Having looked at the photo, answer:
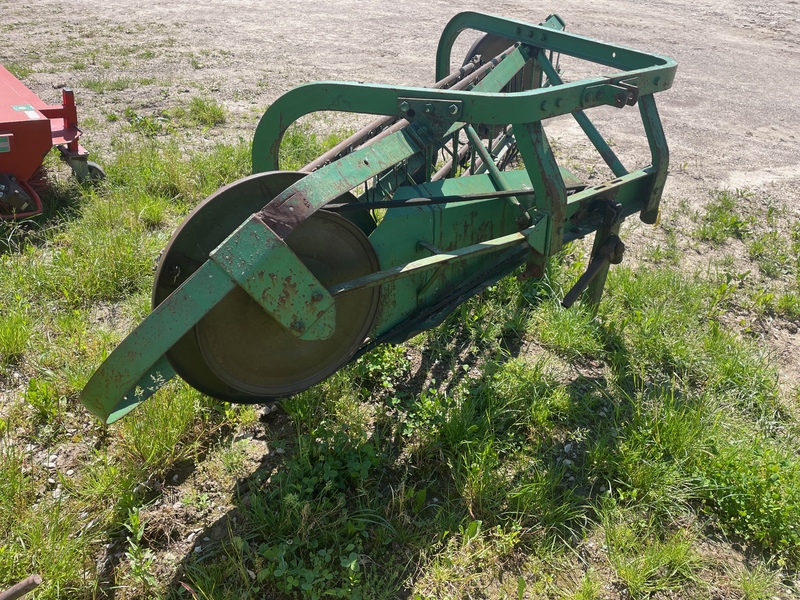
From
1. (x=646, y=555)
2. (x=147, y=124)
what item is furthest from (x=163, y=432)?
(x=147, y=124)

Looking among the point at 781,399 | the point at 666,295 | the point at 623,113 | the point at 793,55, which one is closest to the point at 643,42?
the point at 793,55

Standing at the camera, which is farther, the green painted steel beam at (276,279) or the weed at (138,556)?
the weed at (138,556)

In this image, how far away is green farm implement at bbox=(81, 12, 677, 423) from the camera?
2.11 meters

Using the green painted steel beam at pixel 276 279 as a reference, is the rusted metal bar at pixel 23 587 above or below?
below

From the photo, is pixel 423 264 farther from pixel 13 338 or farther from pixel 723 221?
pixel 723 221

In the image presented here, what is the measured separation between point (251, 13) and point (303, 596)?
11441 mm

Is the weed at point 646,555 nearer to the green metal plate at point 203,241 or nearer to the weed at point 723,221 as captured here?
the green metal plate at point 203,241

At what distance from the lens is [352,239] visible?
8.60 ft

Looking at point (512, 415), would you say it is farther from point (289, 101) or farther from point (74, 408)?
point (74, 408)

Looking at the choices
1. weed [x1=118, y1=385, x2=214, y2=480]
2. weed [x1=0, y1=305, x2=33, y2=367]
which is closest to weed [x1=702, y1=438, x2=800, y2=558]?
weed [x1=118, y1=385, x2=214, y2=480]

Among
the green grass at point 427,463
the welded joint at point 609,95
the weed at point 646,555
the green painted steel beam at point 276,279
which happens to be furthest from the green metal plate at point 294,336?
the weed at point 646,555

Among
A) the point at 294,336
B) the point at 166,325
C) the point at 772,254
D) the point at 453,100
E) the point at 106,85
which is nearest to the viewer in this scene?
the point at 166,325

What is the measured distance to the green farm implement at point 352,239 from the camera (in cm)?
211

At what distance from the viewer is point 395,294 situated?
9.37ft
